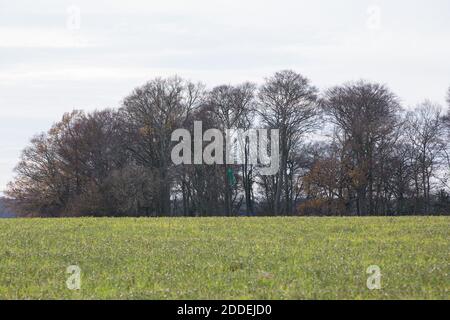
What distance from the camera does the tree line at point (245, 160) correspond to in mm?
78938

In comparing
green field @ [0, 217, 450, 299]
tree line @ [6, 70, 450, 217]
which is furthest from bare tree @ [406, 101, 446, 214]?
green field @ [0, 217, 450, 299]

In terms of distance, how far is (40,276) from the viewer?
62.5 feet

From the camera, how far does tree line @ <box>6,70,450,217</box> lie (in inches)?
3108

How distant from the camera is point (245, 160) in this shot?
285ft

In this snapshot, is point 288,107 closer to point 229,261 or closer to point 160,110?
point 160,110

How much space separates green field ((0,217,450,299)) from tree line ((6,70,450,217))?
4563 cm

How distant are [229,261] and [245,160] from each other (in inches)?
2595

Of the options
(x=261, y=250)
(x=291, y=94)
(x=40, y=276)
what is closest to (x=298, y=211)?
(x=291, y=94)

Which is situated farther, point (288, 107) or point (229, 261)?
point (288, 107)

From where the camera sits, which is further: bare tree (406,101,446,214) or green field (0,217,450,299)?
bare tree (406,101,446,214)

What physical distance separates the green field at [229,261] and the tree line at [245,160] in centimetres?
4563

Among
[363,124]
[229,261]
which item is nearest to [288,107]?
[363,124]

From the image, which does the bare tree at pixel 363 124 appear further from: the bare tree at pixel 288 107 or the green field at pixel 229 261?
the green field at pixel 229 261

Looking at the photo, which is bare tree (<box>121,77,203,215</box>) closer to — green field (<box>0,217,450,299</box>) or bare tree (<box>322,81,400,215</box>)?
bare tree (<box>322,81,400,215</box>)
